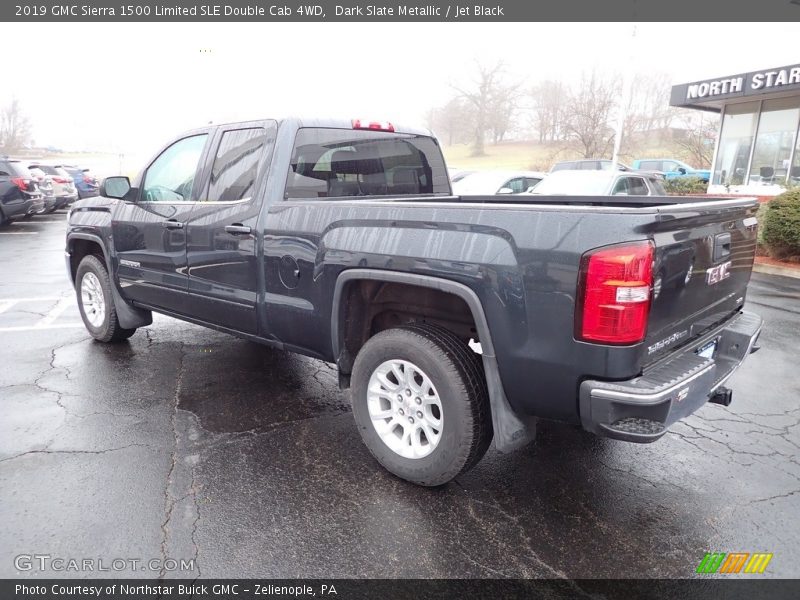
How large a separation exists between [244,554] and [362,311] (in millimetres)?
1424

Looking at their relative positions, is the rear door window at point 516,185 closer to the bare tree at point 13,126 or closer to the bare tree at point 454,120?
the bare tree at point 13,126

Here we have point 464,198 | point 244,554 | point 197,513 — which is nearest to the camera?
point 244,554

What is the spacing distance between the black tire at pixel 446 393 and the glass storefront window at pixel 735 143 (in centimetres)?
1906

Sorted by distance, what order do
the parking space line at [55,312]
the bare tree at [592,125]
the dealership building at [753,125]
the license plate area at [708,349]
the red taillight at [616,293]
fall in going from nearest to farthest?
the red taillight at [616,293] < the license plate area at [708,349] < the parking space line at [55,312] < the dealership building at [753,125] < the bare tree at [592,125]

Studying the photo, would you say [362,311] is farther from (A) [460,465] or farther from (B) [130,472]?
(B) [130,472]

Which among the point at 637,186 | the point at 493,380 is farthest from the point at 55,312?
the point at 637,186

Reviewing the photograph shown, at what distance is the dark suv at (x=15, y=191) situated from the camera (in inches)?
579

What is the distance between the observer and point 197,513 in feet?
9.29

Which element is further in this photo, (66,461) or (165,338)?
(165,338)

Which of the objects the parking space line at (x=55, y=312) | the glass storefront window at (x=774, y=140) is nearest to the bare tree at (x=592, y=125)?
the glass storefront window at (x=774, y=140)

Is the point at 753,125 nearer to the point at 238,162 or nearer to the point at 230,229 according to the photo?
the point at 238,162

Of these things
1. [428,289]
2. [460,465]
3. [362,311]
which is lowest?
[460,465]

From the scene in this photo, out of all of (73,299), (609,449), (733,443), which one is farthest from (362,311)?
(73,299)

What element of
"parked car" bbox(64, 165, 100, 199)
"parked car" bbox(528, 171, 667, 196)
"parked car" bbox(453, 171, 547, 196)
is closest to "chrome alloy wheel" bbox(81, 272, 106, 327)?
"parked car" bbox(528, 171, 667, 196)
